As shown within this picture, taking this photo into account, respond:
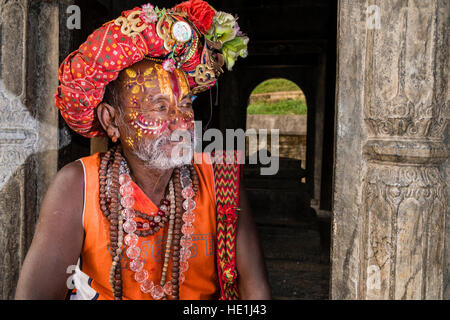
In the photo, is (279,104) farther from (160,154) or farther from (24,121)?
(160,154)

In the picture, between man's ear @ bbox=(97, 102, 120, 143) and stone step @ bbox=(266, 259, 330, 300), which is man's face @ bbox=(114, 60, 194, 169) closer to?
man's ear @ bbox=(97, 102, 120, 143)

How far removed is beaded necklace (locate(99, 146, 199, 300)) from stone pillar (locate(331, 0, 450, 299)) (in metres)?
0.89

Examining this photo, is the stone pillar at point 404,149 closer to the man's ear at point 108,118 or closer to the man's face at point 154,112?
the man's face at point 154,112

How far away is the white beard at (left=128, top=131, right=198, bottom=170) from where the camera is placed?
6.08 ft

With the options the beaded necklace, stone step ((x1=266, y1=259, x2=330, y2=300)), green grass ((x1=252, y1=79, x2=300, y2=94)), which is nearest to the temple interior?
stone step ((x1=266, y1=259, x2=330, y2=300))

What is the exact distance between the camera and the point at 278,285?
4.49 metres

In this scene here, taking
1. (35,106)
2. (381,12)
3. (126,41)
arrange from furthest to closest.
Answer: (35,106)
(126,41)
(381,12)

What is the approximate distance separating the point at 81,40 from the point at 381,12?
218 cm

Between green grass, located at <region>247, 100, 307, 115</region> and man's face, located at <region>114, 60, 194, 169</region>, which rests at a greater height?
green grass, located at <region>247, 100, 307, 115</region>

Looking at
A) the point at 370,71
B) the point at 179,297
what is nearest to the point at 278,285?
the point at 179,297

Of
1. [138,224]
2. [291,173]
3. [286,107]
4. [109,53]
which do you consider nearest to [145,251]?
[138,224]

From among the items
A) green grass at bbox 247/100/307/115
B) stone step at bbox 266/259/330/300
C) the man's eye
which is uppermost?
green grass at bbox 247/100/307/115

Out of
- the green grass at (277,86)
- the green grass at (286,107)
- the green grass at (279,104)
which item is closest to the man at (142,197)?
the green grass at (279,104)

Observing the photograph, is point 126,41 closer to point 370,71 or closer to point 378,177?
point 370,71
